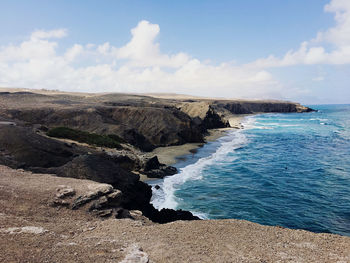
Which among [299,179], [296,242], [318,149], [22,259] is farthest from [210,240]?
[318,149]

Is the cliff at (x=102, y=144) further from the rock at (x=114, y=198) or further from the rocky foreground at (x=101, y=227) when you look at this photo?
the rock at (x=114, y=198)

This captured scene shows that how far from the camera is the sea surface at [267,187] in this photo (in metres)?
19.9

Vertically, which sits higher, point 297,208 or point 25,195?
point 25,195

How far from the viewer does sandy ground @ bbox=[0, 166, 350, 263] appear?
8.22 m

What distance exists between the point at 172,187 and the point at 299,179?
49.1 feet

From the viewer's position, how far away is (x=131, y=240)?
31.4ft

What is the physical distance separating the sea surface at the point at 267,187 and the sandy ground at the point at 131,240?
891 centimetres

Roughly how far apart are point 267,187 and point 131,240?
20.7 metres

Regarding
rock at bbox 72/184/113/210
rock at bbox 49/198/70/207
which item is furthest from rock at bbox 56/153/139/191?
rock at bbox 49/198/70/207

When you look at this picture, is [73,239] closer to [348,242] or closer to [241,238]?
[241,238]

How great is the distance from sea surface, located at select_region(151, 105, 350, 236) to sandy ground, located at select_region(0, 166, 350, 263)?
8.91 metres

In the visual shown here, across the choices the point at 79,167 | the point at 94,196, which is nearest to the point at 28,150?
the point at 79,167

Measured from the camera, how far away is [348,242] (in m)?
10.5

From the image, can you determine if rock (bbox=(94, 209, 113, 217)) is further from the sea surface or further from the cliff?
the sea surface
